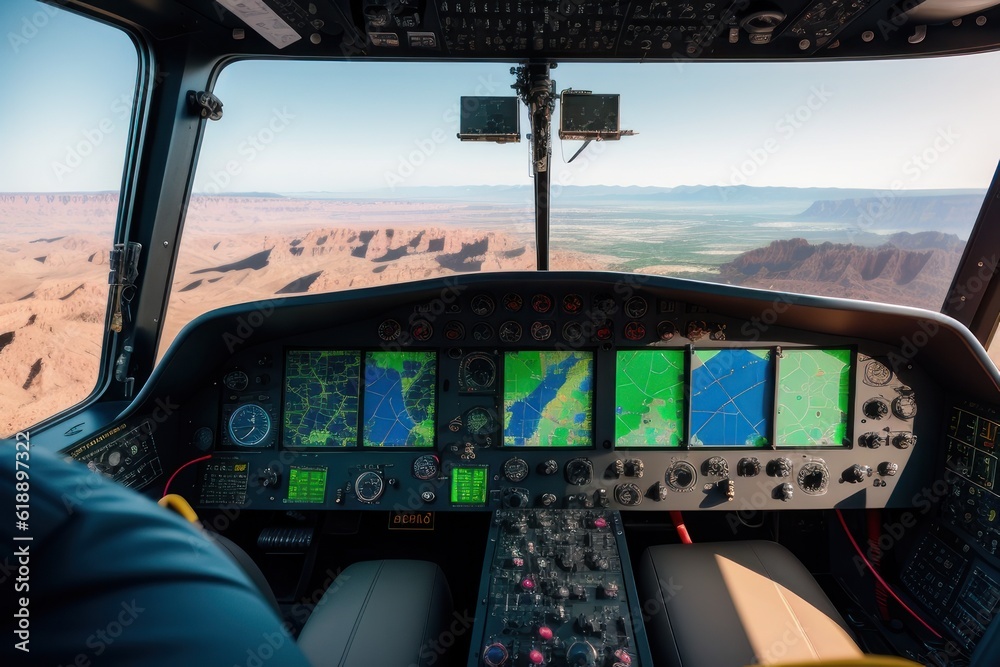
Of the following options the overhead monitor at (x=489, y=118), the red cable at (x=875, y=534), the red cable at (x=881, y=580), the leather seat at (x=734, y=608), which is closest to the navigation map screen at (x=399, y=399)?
the overhead monitor at (x=489, y=118)

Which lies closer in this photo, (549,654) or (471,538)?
(549,654)

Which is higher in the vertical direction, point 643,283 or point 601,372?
point 643,283

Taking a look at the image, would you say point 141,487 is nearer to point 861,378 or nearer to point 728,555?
point 728,555

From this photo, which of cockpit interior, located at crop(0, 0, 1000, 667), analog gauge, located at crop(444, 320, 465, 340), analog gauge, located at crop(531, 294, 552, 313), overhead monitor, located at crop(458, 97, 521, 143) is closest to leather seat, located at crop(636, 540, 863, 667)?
cockpit interior, located at crop(0, 0, 1000, 667)

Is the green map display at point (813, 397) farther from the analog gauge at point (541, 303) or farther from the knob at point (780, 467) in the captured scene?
the analog gauge at point (541, 303)

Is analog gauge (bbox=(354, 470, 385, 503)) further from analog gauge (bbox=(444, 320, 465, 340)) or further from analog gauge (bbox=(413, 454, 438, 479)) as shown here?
analog gauge (bbox=(444, 320, 465, 340))

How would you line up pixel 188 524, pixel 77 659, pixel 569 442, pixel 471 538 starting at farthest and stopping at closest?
pixel 471 538, pixel 569 442, pixel 188 524, pixel 77 659

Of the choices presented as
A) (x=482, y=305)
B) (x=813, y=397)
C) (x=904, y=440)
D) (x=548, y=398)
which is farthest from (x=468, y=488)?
(x=904, y=440)

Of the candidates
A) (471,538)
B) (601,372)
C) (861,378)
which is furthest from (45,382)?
(861,378)
